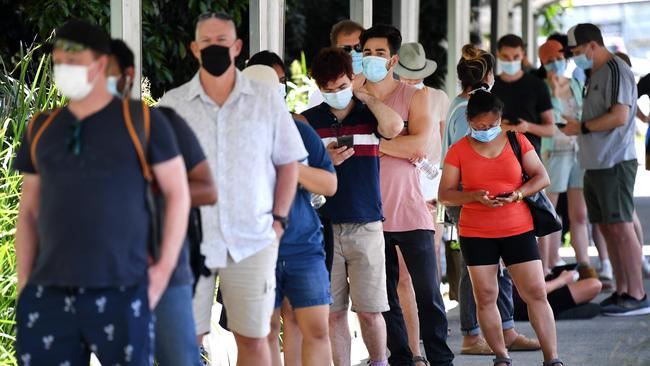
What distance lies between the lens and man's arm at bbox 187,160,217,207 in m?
4.22

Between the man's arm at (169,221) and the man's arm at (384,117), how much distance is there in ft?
8.01

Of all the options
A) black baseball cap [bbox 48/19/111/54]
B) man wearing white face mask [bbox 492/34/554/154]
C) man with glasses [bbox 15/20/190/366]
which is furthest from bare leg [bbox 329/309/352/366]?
man wearing white face mask [bbox 492/34/554/154]

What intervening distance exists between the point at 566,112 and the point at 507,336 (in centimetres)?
401

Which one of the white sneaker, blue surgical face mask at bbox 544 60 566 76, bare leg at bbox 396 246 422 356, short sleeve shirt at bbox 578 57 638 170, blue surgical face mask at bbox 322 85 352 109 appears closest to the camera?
blue surgical face mask at bbox 322 85 352 109

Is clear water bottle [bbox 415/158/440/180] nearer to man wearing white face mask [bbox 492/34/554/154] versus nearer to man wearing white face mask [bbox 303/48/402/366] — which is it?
man wearing white face mask [bbox 303/48/402/366]

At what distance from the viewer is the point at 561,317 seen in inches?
378

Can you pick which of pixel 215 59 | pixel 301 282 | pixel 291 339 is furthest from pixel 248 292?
pixel 291 339

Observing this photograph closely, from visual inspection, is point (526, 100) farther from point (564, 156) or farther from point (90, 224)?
point (90, 224)

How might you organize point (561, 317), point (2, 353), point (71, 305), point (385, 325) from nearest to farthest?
point (71, 305) < point (2, 353) < point (385, 325) < point (561, 317)

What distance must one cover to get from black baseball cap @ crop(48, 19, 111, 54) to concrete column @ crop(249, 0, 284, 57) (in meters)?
4.33

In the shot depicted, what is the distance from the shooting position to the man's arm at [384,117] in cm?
633

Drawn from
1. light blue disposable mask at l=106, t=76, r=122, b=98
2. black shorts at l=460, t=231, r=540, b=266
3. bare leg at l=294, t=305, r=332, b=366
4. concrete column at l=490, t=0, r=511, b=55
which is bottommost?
bare leg at l=294, t=305, r=332, b=366

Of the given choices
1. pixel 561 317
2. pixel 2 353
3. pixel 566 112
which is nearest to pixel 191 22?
pixel 566 112

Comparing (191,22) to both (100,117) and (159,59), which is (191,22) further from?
(100,117)
